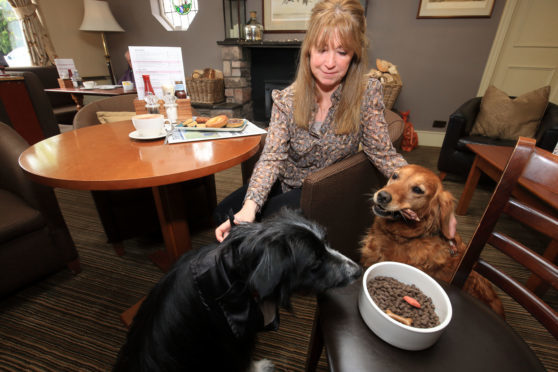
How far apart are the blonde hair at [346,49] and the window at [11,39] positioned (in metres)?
5.79

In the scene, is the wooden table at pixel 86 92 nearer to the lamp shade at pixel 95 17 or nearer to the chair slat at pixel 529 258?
the lamp shade at pixel 95 17

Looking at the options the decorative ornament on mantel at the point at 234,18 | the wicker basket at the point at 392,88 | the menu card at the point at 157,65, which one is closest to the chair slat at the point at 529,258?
the menu card at the point at 157,65

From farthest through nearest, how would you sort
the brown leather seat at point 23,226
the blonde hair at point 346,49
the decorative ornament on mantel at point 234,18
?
the decorative ornament on mantel at point 234,18
the brown leather seat at point 23,226
the blonde hair at point 346,49

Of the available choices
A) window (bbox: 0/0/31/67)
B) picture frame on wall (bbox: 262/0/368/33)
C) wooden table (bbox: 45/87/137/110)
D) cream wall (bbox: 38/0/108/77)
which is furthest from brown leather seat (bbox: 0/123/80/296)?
cream wall (bbox: 38/0/108/77)

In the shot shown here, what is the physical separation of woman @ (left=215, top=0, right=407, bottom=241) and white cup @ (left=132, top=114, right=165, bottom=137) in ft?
1.66

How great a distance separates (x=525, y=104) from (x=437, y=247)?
2712 mm

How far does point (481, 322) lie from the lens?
649mm

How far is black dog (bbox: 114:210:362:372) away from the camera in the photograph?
65cm

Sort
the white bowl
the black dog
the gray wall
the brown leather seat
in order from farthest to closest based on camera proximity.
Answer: the gray wall < the brown leather seat < the black dog < the white bowl

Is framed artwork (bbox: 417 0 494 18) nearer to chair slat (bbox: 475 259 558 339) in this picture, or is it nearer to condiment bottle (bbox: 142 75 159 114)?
condiment bottle (bbox: 142 75 159 114)

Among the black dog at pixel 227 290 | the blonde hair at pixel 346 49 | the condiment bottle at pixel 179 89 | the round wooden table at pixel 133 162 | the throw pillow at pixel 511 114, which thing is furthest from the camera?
the throw pillow at pixel 511 114

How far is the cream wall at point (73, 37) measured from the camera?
14.8ft

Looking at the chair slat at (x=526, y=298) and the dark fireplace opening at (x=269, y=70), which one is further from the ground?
the dark fireplace opening at (x=269, y=70)

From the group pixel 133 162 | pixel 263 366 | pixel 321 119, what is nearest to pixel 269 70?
pixel 321 119
